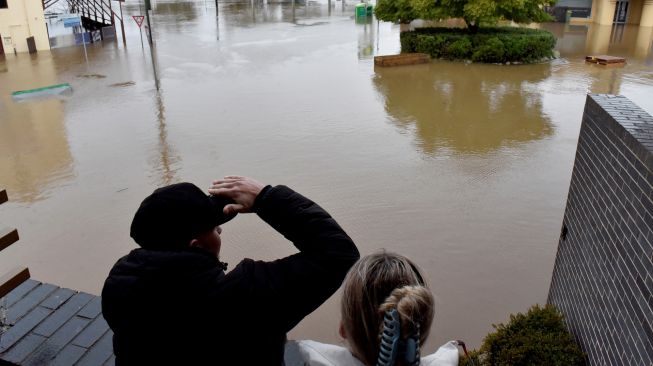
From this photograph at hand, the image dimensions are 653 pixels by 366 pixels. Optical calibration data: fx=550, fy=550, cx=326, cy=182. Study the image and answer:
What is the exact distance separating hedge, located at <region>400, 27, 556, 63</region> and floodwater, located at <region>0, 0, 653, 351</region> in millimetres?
586

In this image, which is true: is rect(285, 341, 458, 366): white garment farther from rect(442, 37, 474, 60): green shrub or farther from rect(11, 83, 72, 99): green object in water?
rect(442, 37, 474, 60): green shrub

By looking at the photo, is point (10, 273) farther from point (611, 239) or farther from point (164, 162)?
point (164, 162)

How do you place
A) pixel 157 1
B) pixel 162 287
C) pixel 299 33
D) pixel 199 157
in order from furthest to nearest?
1. pixel 157 1
2. pixel 299 33
3. pixel 199 157
4. pixel 162 287

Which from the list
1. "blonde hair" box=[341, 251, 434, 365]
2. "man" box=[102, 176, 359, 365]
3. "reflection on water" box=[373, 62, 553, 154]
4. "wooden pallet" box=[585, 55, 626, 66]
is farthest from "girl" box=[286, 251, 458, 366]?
"wooden pallet" box=[585, 55, 626, 66]

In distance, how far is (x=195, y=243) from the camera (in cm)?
196

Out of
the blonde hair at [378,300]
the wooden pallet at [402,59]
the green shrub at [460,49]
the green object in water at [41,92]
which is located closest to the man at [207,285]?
the blonde hair at [378,300]

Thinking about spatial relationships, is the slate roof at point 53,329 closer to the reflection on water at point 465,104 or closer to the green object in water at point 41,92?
the reflection on water at point 465,104

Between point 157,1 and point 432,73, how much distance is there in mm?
35904

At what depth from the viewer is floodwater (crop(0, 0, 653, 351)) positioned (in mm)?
6203

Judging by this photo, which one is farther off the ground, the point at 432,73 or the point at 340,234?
the point at 340,234

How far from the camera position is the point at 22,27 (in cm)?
2122

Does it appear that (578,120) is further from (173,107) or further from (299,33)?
(299,33)

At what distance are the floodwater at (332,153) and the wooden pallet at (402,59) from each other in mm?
329

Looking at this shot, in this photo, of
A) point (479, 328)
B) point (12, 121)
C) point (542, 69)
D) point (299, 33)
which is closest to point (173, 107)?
point (12, 121)
